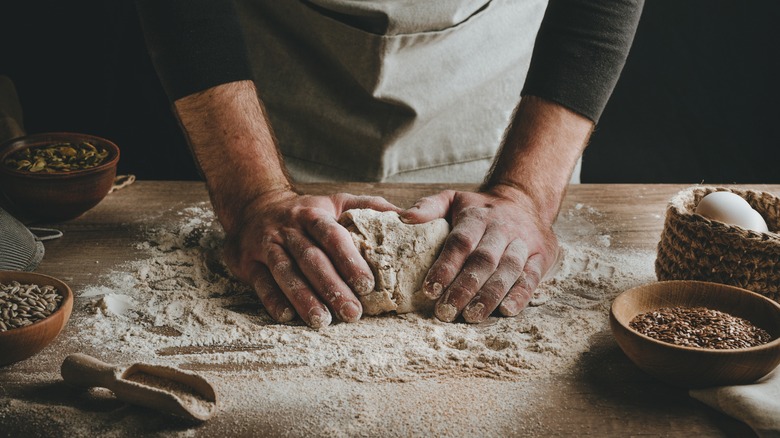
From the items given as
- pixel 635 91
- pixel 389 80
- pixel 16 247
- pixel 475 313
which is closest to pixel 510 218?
pixel 475 313

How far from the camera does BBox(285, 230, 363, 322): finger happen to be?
4.33 feet

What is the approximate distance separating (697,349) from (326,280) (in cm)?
66

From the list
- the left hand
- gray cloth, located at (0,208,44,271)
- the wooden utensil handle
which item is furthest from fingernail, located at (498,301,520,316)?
gray cloth, located at (0,208,44,271)

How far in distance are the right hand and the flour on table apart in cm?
3

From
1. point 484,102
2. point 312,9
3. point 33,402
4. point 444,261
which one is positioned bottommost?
point 33,402

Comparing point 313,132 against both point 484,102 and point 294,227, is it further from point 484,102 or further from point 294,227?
point 294,227

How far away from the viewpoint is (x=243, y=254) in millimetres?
1461

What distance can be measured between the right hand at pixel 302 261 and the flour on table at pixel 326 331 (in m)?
0.03

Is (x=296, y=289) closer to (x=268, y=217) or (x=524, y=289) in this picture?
(x=268, y=217)

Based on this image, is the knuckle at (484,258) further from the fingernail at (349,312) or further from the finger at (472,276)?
the fingernail at (349,312)

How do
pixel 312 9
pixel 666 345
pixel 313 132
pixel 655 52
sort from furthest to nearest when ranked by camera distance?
pixel 655 52 → pixel 313 132 → pixel 312 9 → pixel 666 345

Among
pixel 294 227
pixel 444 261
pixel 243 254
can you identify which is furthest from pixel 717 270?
pixel 243 254

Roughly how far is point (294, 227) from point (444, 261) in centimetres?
32

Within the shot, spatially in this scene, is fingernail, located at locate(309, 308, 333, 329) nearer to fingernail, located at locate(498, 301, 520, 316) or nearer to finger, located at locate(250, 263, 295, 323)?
finger, located at locate(250, 263, 295, 323)
